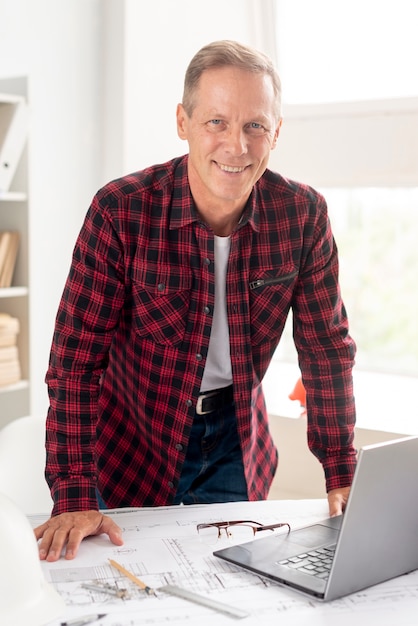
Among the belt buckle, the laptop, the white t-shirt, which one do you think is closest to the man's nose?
the white t-shirt

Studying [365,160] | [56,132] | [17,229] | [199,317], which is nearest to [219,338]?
[199,317]

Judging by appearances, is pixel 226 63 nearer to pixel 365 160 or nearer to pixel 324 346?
pixel 324 346

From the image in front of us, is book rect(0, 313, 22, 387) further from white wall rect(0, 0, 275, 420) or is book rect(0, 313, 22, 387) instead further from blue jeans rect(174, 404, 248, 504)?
blue jeans rect(174, 404, 248, 504)

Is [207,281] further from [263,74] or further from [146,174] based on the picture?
[263,74]

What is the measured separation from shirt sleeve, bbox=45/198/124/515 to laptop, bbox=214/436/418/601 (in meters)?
0.41

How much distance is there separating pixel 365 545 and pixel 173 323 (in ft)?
2.42

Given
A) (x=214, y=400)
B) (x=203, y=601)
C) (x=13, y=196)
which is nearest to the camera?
(x=203, y=601)

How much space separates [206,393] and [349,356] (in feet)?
1.11

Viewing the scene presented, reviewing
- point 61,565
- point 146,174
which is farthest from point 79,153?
point 61,565

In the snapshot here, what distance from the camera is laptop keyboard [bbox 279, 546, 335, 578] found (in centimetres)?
142

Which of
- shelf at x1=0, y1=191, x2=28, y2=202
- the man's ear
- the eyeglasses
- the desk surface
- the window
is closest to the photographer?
the desk surface

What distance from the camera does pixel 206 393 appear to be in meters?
1.99

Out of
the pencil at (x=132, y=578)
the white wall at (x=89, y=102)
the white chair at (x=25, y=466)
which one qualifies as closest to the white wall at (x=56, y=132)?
the white wall at (x=89, y=102)

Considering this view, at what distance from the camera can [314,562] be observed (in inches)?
57.3
